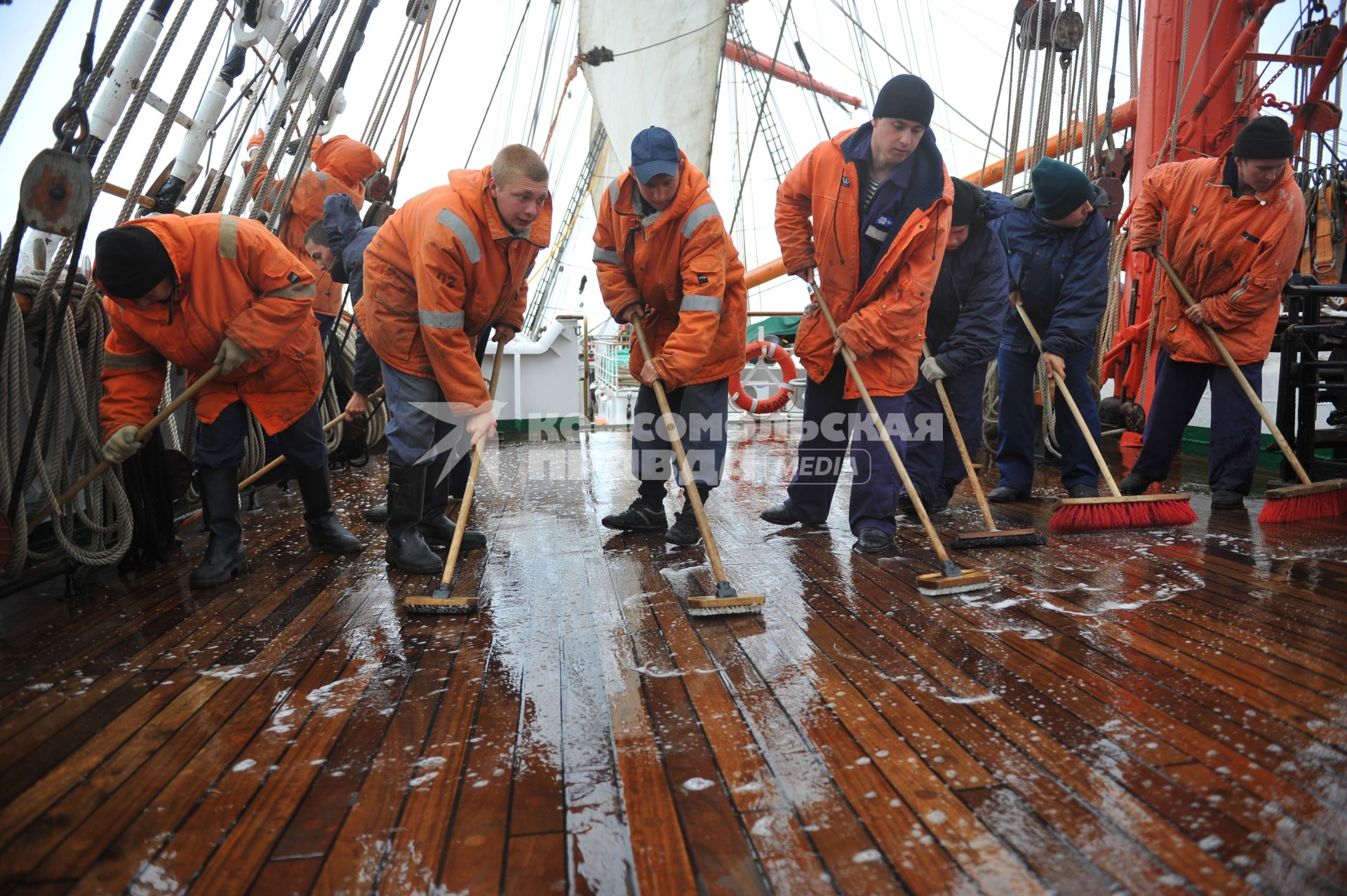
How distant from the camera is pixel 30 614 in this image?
2584 mm

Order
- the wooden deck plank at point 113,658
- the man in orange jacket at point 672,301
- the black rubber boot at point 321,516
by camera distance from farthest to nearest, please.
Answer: the black rubber boot at point 321,516 < the man in orange jacket at point 672,301 < the wooden deck plank at point 113,658

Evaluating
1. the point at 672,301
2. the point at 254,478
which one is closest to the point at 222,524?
the point at 254,478

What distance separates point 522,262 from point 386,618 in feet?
4.21

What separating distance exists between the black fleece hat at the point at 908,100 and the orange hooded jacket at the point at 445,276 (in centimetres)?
Answer: 119

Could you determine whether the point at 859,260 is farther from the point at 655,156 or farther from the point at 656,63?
the point at 656,63

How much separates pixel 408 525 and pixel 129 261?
1.13 meters

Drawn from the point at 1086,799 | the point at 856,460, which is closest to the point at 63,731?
the point at 1086,799

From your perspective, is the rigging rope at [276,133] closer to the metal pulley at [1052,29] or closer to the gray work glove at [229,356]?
the gray work glove at [229,356]

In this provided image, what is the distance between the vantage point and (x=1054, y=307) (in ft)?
13.7

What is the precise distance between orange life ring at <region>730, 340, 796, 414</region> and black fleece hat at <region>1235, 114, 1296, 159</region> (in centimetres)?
485

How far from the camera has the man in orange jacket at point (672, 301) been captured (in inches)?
125

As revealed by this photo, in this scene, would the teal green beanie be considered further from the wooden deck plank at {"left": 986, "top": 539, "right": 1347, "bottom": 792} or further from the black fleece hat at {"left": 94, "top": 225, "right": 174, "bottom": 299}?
the black fleece hat at {"left": 94, "top": 225, "right": 174, "bottom": 299}

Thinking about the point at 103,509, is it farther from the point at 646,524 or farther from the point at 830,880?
the point at 830,880

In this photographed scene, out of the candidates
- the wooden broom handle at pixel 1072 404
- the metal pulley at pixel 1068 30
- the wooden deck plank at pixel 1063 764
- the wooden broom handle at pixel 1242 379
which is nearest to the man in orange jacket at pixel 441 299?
the wooden deck plank at pixel 1063 764
